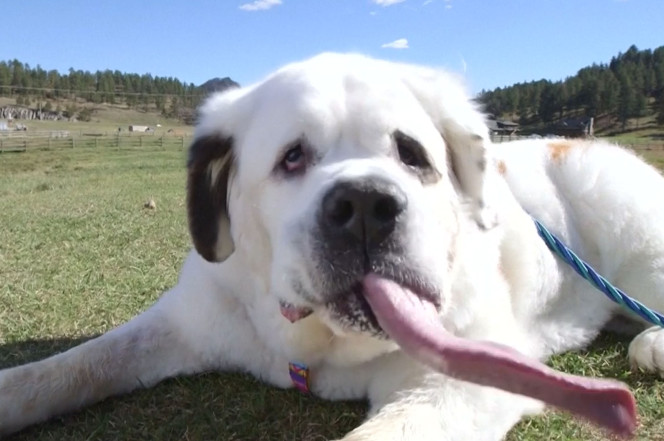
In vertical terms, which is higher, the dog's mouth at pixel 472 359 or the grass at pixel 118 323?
the dog's mouth at pixel 472 359

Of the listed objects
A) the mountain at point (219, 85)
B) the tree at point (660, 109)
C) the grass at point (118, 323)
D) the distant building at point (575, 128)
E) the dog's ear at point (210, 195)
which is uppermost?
the tree at point (660, 109)

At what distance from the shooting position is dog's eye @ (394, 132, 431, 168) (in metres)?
2.15

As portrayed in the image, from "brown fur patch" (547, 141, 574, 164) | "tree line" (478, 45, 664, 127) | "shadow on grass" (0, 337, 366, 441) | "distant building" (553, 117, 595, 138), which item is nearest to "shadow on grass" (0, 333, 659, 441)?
"shadow on grass" (0, 337, 366, 441)

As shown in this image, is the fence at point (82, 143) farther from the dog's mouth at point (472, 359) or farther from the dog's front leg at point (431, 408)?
the dog's mouth at point (472, 359)

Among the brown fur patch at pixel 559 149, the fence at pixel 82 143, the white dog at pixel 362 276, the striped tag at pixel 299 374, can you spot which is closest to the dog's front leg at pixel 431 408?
the white dog at pixel 362 276

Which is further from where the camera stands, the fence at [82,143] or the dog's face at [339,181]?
the fence at [82,143]

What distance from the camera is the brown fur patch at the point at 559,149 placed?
351 centimetres

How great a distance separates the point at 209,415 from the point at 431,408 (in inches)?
32.6

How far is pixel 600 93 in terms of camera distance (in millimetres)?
94312

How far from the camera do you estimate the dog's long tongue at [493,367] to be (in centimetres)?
129

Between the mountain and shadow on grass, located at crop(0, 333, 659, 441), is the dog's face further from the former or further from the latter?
shadow on grass, located at crop(0, 333, 659, 441)

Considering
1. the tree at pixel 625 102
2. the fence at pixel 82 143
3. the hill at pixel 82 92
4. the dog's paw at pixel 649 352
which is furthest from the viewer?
the hill at pixel 82 92

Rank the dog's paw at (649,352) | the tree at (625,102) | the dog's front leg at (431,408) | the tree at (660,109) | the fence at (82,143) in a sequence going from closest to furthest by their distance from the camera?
the dog's front leg at (431,408) < the dog's paw at (649,352) < the fence at (82,143) < the tree at (660,109) < the tree at (625,102)

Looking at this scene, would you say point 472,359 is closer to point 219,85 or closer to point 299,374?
point 299,374
